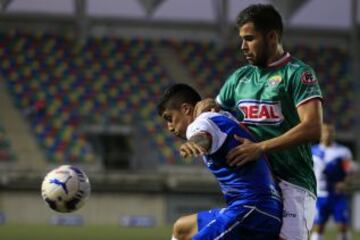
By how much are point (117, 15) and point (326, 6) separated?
764 cm

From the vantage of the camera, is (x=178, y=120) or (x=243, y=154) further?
(x=178, y=120)

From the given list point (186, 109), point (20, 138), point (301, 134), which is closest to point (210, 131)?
point (186, 109)

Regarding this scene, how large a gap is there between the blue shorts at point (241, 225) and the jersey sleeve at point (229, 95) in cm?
86

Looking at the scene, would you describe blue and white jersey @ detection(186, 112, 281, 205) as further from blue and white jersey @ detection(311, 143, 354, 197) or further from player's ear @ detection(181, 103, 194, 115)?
blue and white jersey @ detection(311, 143, 354, 197)

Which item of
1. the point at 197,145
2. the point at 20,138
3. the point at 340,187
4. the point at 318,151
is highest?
the point at 197,145

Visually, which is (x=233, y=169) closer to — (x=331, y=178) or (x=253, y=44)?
(x=253, y=44)

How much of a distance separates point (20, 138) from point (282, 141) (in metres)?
21.5

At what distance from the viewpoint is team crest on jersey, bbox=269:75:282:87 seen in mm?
5223

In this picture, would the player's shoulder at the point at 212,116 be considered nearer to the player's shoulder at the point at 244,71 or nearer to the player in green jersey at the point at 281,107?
the player in green jersey at the point at 281,107

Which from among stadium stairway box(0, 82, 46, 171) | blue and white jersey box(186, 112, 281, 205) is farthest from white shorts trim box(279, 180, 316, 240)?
stadium stairway box(0, 82, 46, 171)

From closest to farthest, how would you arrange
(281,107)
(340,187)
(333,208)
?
(281,107)
(340,187)
(333,208)

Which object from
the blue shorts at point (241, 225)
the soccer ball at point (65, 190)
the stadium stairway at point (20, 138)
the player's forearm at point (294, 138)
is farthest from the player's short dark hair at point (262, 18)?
the stadium stairway at point (20, 138)

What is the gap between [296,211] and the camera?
5137mm

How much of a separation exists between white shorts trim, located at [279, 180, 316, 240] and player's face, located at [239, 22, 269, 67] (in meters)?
0.82
